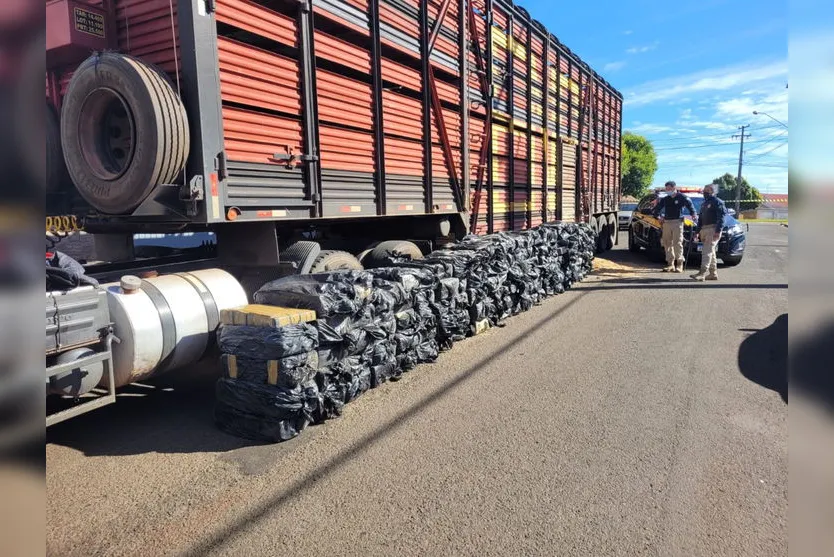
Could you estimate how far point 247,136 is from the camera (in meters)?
4.26

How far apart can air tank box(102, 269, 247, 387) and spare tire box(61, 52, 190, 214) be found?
0.65 m

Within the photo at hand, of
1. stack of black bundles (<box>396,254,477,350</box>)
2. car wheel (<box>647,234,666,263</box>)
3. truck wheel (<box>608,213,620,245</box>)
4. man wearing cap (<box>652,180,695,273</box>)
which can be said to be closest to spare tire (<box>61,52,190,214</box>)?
stack of black bundles (<box>396,254,477,350</box>)

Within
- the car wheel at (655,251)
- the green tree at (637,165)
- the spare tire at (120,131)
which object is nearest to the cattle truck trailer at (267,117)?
the spare tire at (120,131)

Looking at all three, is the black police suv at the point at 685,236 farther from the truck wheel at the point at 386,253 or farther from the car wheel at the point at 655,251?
the truck wheel at the point at 386,253

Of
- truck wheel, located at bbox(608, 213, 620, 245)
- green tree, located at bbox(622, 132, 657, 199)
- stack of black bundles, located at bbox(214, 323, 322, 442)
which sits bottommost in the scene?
stack of black bundles, located at bbox(214, 323, 322, 442)

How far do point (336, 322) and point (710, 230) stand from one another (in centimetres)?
955

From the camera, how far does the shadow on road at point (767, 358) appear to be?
4.95m

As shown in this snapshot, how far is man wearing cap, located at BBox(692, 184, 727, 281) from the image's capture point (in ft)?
35.7

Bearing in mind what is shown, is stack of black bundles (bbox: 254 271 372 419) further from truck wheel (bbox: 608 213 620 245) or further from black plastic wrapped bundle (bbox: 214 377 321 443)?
truck wheel (bbox: 608 213 620 245)

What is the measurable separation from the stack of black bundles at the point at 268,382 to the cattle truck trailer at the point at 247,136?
0.59 m

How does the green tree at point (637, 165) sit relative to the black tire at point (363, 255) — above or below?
above

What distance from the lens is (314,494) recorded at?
3.10 metres

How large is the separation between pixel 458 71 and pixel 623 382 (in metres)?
4.71
